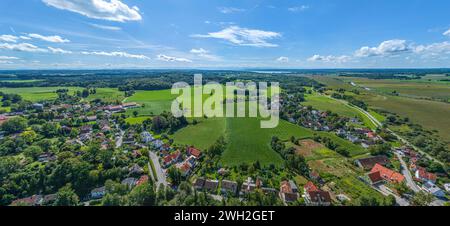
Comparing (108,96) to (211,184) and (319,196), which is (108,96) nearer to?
(211,184)

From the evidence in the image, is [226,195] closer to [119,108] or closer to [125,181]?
[125,181]

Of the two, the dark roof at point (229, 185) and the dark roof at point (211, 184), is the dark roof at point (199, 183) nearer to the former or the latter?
the dark roof at point (211, 184)

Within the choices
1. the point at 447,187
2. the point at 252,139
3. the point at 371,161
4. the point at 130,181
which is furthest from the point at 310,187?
the point at 130,181

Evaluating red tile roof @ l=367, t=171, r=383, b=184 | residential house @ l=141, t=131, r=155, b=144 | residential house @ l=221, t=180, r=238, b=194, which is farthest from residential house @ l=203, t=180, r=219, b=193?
red tile roof @ l=367, t=171, r=383, b=184

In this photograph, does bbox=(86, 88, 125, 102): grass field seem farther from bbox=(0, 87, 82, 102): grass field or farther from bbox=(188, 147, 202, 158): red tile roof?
bbox=(188, 147, 202, 158): red tile roof
